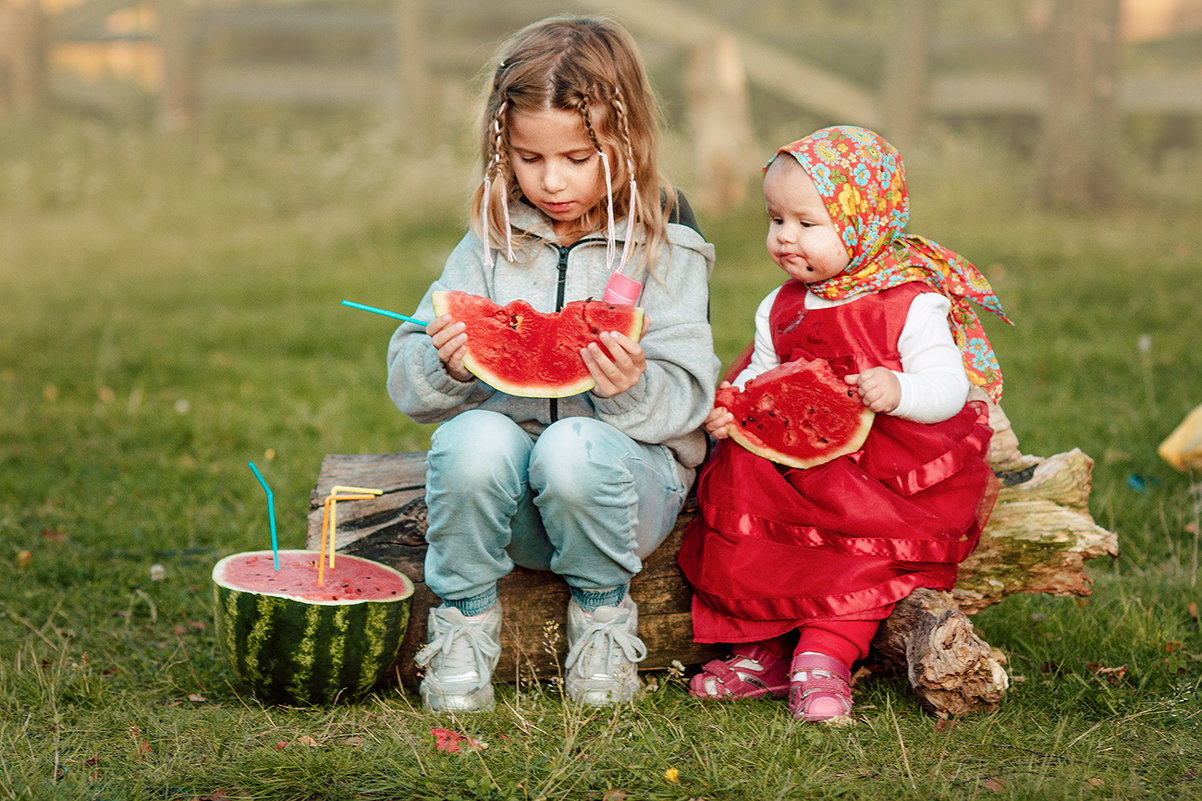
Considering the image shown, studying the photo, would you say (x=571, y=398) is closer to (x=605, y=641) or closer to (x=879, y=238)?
(x=605, y=641)

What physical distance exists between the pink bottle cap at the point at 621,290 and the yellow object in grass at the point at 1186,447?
10.6 feet

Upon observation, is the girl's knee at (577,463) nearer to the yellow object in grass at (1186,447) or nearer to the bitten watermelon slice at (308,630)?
the bitten watermelon slice at (308,630)

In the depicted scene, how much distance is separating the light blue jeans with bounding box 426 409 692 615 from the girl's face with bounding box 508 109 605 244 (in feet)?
2.21

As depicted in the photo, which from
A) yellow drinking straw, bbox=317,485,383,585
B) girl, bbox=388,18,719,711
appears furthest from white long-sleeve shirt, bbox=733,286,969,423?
yellow drinking straw, bbox=317,485,383,585

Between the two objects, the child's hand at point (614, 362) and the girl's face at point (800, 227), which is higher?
the girl's face at point (800, 227)

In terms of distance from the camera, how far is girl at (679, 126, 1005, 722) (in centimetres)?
340

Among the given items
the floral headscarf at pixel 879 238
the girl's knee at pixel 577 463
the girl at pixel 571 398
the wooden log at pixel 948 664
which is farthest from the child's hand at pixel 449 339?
the wooden log at pixel 948 664

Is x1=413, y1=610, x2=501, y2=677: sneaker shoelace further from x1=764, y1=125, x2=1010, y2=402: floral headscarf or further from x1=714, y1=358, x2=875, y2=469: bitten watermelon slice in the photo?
x1=764, y1=125, x2=1010, y2=402: floral headscarf

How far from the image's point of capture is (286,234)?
11.8 m

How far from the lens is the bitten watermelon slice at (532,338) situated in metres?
3.30

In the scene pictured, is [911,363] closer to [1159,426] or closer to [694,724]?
[694,724]

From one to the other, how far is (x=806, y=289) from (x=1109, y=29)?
9.24 m

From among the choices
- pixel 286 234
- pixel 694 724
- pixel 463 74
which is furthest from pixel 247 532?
pixel 463 74

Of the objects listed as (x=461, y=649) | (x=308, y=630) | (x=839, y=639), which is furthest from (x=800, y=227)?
(x=308, y=630)
